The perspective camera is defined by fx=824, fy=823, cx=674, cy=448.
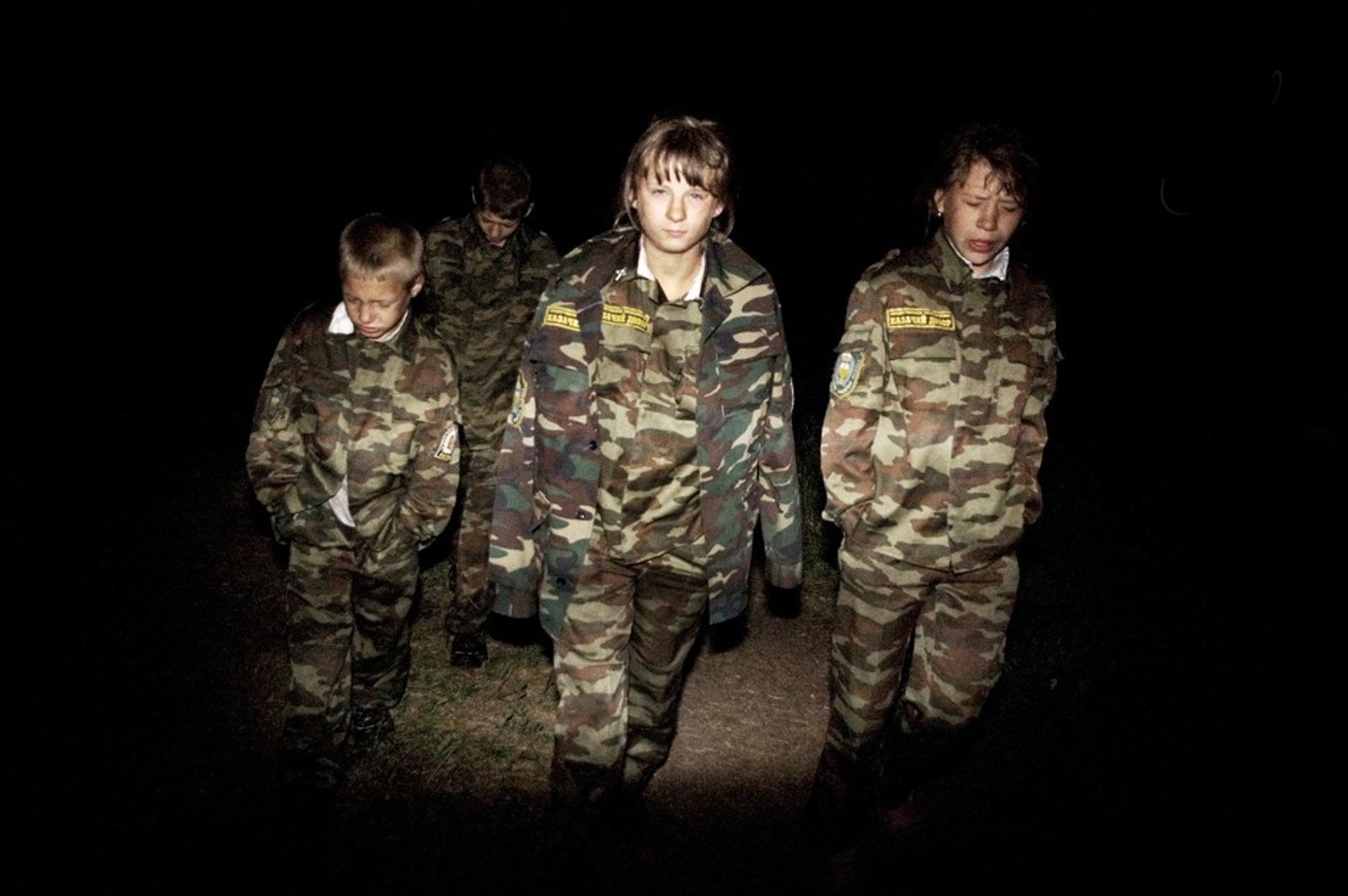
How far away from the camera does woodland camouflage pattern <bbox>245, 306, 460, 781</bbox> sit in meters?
3.13

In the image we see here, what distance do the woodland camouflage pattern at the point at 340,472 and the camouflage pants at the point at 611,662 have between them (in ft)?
2.63

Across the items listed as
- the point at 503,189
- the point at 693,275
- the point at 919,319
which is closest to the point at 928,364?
the point at 919,319

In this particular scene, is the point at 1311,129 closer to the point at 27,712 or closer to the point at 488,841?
the point at 488,841

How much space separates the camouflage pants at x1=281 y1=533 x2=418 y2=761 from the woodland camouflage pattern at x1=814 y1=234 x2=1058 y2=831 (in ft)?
5.89

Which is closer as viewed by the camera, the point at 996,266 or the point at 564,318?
the point at 564,318

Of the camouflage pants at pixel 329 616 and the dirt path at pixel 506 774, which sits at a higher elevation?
the camouflage pants at pixel 329 616

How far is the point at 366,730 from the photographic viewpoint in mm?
3703

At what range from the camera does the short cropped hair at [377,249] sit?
3027 mm

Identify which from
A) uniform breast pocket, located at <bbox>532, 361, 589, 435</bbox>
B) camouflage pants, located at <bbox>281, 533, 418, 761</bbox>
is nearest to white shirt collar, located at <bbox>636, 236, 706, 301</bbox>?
uniform breast pocket, located at <bbox>532, 361, 589, 435</bbox>

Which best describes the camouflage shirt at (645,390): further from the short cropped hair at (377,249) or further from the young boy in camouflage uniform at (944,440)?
the short cropped hair at (377,249)

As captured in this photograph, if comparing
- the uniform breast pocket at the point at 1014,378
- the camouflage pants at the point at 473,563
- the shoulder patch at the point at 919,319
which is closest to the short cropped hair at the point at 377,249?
the camouflage pants at the point at 473,563

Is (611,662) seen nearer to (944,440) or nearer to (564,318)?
(564,318)

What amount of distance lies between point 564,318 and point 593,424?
0.36 meters

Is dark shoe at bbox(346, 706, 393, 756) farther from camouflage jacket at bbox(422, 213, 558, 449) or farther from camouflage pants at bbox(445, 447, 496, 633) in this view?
camouflage jacket at bbox(422, 213, 558, 449)
